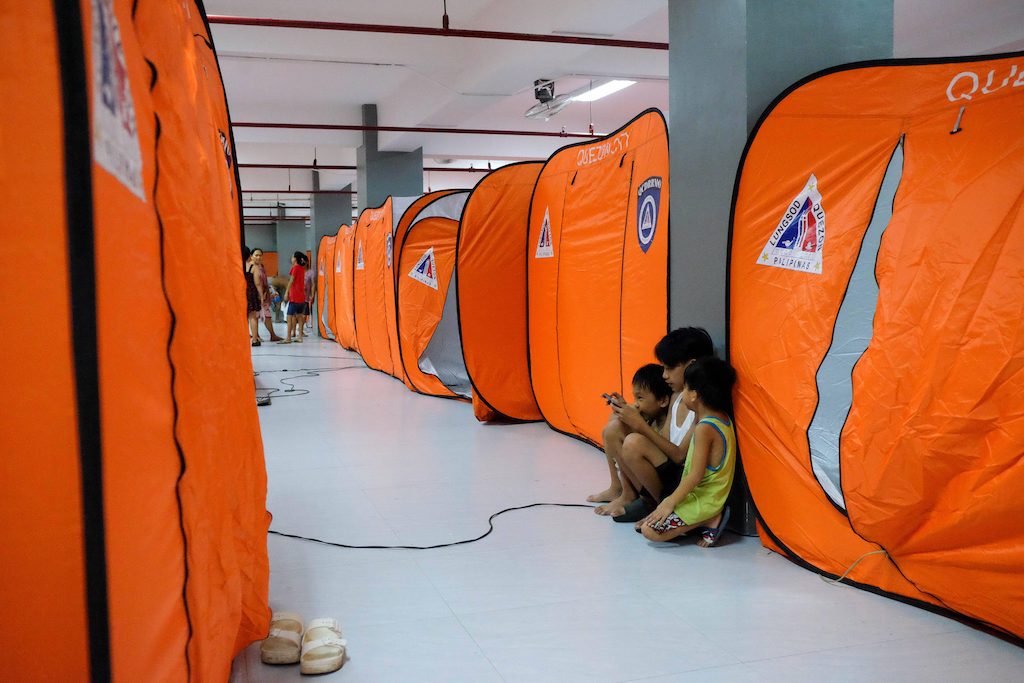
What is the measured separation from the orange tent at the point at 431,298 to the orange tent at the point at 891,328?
409 centimetres

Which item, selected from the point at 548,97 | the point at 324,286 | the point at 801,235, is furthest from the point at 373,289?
the point at 801,235

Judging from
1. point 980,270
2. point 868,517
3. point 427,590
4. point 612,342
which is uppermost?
point 980,270

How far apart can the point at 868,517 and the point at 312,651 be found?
1.66m

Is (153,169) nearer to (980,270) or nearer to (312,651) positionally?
(312,651)

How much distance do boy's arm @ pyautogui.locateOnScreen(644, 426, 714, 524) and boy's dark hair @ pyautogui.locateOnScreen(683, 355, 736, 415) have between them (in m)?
0.11

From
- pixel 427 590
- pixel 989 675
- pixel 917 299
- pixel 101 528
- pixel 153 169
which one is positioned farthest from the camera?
pixel 427 590

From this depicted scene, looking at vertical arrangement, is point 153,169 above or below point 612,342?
above

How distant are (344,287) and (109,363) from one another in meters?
10.2

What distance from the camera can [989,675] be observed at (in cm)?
212

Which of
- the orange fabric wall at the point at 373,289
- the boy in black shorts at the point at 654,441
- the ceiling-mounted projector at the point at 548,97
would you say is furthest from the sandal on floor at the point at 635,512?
the ceiling-mounted projector at the point at 548,97

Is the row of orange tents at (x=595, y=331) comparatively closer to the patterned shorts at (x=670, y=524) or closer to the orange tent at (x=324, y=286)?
the patterned shorts at (x=670, y=524)

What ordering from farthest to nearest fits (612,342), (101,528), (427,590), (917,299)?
(612,342) < (427,590) < (917,299) < (101,528)

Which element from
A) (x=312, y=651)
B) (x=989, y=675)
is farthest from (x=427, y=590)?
(x=989, y=675)

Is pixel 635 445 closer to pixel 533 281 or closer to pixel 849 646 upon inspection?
pixel 849 646
